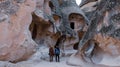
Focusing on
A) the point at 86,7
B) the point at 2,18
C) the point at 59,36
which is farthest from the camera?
the point at 86,7

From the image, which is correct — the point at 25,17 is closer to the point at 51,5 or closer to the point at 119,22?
the point at 119,22

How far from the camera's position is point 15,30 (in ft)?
26.6

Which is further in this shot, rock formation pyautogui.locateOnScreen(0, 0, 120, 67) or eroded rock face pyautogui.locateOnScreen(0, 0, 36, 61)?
rock formation pyautogui.locateOnScreen(0, 0, 120, 67)

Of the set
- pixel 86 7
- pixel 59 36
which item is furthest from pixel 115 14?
pixel 86 7

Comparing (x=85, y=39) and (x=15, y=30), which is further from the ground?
(x=15, y=30)

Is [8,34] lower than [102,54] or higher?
higher

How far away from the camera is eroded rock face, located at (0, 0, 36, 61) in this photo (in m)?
7.69

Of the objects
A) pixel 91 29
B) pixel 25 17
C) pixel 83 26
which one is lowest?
pixel 83 26

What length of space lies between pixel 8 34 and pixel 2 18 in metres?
0.59

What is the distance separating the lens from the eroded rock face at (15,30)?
25.2ft

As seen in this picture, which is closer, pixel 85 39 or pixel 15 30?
pixel 15 30

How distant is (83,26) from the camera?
1800cm

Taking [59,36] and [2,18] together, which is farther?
[59,36]

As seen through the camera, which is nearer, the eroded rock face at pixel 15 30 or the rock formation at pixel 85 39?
the eroded rock face at pixel 15 30
